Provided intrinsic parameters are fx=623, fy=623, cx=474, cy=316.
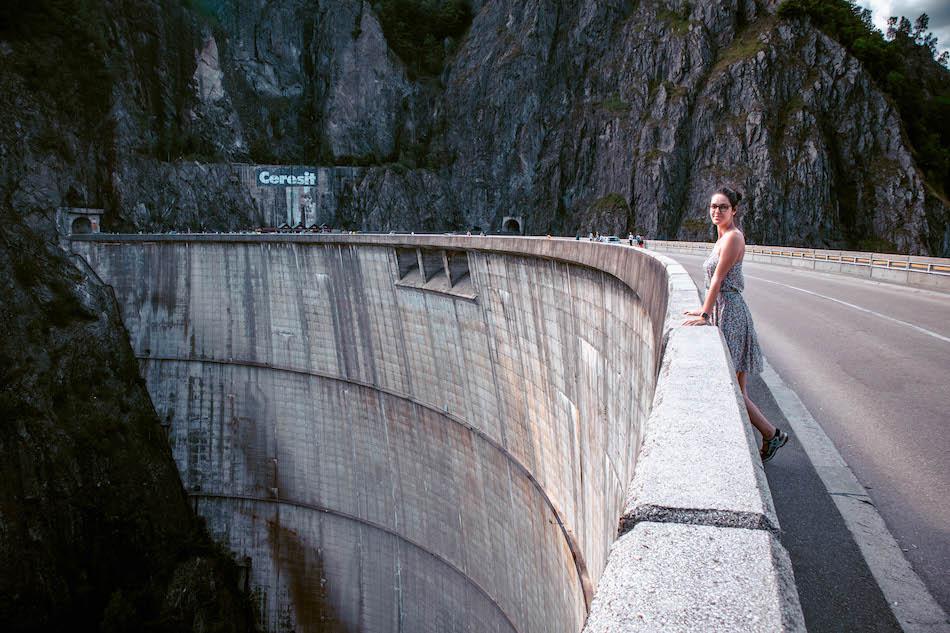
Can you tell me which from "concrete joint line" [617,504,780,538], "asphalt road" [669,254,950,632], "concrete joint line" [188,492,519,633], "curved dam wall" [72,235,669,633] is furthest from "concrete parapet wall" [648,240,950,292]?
"concrete joint line" [617,504,780,538]

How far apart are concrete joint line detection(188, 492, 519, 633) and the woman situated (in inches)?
523

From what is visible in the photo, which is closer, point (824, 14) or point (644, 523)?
point (644, 523)

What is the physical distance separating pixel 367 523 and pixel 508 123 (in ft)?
133

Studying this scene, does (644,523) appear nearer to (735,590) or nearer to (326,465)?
(735,590)

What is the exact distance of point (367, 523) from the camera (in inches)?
912

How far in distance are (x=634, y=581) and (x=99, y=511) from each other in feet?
101

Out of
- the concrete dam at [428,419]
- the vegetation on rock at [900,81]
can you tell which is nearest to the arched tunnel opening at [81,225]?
the concrete dam at [428,419]

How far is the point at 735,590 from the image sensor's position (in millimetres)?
1434

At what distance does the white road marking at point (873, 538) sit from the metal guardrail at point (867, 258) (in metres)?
12.0

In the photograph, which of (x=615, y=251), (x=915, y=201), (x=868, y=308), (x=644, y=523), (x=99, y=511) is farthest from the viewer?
(x=915, y=201)

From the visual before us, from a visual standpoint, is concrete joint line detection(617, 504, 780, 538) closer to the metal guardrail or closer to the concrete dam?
the concrete dam

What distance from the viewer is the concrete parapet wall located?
14.2 m

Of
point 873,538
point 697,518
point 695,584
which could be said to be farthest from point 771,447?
point 695,584

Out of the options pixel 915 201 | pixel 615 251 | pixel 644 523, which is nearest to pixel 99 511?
pixel 615 251
